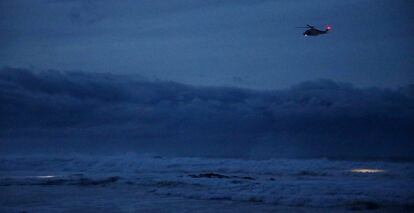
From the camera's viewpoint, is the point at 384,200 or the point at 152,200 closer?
the point at 384,200

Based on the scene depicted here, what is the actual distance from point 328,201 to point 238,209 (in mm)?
3583

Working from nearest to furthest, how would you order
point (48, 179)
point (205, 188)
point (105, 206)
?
point (105, 206), point (205, 188), point (48, 179)

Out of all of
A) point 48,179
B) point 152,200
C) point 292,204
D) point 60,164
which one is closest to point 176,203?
point 152,200

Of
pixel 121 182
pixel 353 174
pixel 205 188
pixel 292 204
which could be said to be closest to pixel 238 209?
pixel 292 204

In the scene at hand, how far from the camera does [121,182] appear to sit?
90.6 feet

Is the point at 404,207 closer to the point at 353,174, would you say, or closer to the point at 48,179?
the point at 353,174

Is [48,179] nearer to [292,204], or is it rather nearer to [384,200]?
[292,204]

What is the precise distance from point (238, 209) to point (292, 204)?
7.66 feet

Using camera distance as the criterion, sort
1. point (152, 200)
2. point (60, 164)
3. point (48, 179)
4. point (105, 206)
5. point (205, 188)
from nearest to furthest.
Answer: point (105, 206)
point (152, 200)
point (205, 188)
point (48, 179)
point (60, 164)

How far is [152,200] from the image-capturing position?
65.9ft

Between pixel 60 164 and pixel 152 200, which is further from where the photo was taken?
pixel 60 164

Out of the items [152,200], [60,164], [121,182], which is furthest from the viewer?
[60,164]

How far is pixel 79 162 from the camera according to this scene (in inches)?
1745

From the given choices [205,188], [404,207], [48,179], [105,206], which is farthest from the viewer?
[48,179]
